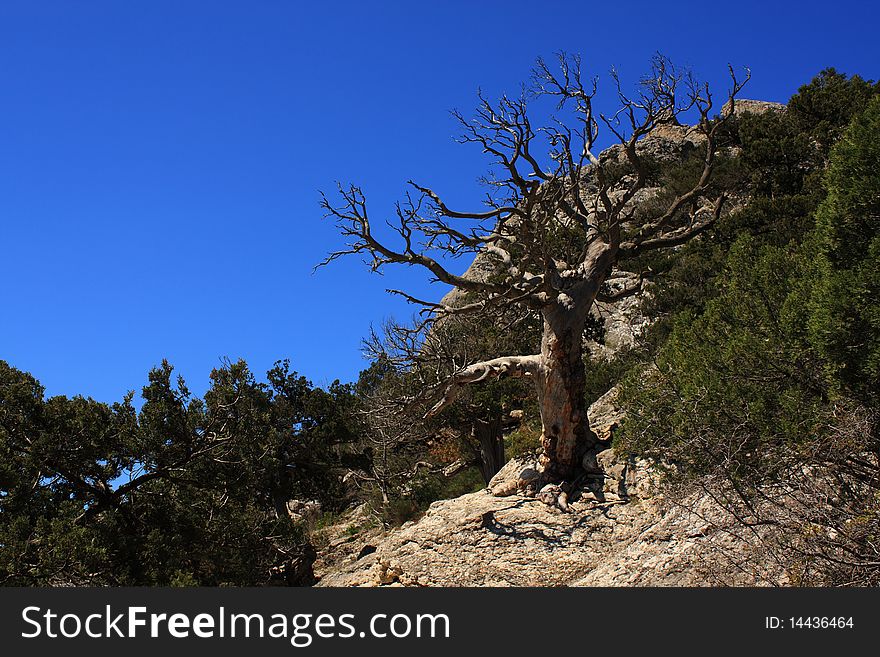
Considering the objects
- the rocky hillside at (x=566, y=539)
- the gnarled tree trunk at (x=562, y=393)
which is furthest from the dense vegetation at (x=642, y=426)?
the gnarled tree trunk at (x=562, y=393)

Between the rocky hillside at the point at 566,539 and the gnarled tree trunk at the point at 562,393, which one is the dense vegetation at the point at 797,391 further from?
the gnarled tree trunk at the point at 562,393

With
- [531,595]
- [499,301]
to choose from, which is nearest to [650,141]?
[499,301]

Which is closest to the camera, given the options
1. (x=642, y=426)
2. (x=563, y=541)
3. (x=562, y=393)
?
(x=642, y=426)

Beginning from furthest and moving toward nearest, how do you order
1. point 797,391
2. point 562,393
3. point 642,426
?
point 562,393 → point 642,426 → point 797,391

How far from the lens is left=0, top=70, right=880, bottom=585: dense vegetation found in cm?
808

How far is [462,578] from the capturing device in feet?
42.6

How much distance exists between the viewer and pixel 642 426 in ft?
37.2

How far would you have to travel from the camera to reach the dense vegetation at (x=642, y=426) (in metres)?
8.08

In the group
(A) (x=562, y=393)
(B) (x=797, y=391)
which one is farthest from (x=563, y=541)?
(B) (x=797, y=391)

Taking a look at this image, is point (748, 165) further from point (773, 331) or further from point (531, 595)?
point (531, 595)

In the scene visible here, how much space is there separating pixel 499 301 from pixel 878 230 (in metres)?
8.62

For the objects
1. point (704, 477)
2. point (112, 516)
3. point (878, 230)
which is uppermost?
point (878, 230)

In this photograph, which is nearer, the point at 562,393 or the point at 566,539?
the point at 566,539

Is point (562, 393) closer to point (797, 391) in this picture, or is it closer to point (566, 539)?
point (566, 539)
